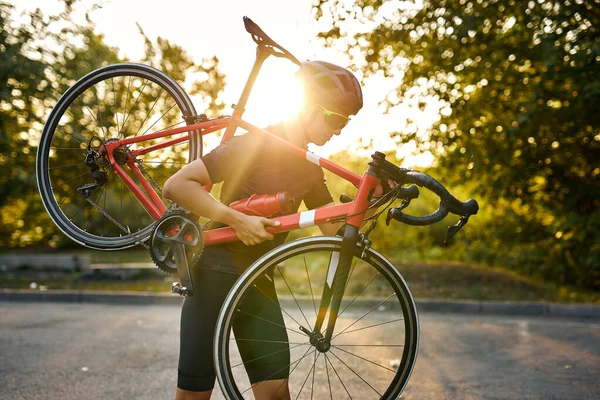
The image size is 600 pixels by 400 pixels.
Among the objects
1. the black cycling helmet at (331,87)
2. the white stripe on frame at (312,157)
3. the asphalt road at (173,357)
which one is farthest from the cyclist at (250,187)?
the asphalt road at (173,357)

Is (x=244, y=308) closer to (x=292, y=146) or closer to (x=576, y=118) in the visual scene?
(x=292, y=146)

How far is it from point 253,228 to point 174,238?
0.32 metres

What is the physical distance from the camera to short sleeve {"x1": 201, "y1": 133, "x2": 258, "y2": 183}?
253 centimetres

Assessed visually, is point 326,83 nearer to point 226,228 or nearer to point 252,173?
point 252,173

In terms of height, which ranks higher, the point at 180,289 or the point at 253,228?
the point at 253,228

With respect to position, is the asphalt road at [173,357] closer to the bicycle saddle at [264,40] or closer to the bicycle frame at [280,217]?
the bicycle frame at [280,217]

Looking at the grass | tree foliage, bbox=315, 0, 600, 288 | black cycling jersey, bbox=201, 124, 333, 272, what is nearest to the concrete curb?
the grass

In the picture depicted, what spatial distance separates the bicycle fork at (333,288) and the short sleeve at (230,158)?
1.63 feet

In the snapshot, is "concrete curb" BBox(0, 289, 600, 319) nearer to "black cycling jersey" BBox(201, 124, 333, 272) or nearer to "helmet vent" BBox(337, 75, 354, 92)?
"black cycling jersey" BBox(201, 124, 333, 272)

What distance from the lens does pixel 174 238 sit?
2566mm

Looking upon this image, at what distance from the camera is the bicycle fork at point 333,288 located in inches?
97.9

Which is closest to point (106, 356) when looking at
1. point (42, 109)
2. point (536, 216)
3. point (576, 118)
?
point (42, 109)

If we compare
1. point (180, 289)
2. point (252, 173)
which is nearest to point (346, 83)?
point (252, 173)

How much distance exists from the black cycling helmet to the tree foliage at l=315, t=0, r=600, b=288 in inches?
248
